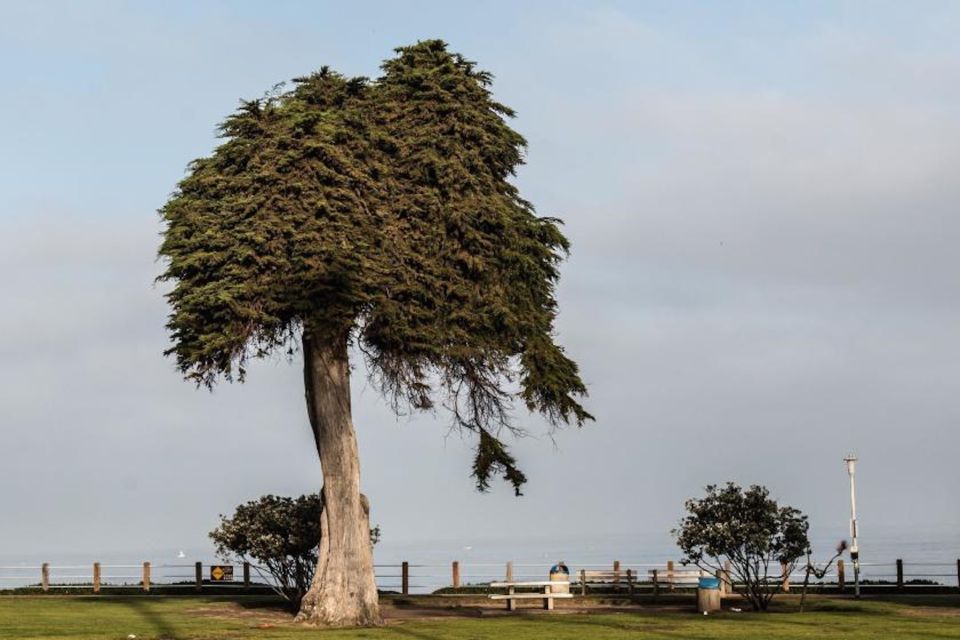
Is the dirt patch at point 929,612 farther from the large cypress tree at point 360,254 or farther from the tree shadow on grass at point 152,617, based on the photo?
the tree shadow on grass at point 152,617

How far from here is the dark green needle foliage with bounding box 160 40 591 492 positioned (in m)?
37.8

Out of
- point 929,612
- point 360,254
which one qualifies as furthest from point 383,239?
point 929,612

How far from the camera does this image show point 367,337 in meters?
39.7

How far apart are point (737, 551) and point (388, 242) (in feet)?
40.6

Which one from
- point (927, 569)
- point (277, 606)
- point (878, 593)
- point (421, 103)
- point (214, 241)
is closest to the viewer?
point (214, 241)

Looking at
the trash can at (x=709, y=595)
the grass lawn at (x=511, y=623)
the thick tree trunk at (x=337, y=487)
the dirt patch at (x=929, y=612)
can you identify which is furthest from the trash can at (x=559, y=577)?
the dirt patch at (x=929, y=612)

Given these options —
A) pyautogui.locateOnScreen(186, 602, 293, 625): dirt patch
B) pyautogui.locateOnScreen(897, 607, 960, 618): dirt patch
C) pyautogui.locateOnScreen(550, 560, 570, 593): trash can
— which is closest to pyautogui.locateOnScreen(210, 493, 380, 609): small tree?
pyautogui.locateOnScreen(186, 602, 293, 625): dirt patch

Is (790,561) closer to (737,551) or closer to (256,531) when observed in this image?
(737,551)

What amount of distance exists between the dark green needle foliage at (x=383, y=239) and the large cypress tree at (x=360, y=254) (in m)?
0.05

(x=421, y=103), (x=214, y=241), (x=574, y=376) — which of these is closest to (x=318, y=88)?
(x=421, y=103)

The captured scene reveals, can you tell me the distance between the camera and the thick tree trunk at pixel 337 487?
3847 cm

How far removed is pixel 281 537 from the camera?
41344mm

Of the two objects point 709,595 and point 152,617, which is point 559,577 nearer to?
point 709,595

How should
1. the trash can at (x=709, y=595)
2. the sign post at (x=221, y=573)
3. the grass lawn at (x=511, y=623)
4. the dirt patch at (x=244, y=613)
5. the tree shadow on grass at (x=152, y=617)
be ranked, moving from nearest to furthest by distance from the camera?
the grass lawn at (x=511, y=623) → the tree shadow on grass at (x=152, y=617) → the dirt patch at (x=244, y=613) → the trash can at (x=709, y=595) → the sign post at (x=221, y=573)
